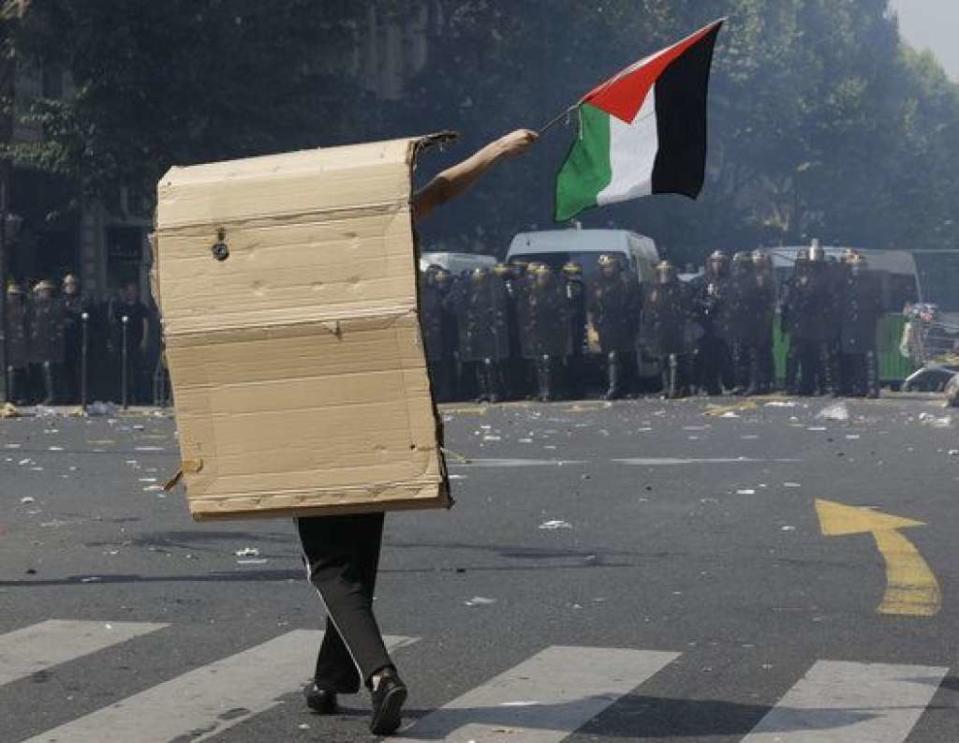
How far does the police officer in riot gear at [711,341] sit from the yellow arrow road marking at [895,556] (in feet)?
57.3

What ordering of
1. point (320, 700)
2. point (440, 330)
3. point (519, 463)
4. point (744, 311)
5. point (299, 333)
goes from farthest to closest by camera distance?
1. point (440, 330)
2. point (744, 311)
3. point (519, 463)
4. point (320, 700)
5. point (299, 333)

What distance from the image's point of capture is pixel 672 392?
3198cm

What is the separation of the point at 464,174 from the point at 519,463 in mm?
11548

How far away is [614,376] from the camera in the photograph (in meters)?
31.7

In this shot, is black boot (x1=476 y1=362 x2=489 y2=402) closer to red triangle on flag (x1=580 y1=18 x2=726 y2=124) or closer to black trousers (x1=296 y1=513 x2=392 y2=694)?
red triangle on flag (x1=580 y1=18 x2=726 y2=124)

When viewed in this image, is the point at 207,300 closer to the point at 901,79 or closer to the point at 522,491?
the point at 522,491

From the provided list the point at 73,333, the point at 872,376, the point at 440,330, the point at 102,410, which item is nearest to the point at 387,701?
the point at 102,410

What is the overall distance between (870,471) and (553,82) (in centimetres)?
3617

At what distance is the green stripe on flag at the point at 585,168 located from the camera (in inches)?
339

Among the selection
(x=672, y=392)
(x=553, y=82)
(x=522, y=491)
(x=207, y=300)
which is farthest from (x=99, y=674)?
(x=553, y=82)

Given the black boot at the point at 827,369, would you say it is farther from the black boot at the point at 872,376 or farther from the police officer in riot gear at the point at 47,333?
the police officer in riot gear at the point at 47,333

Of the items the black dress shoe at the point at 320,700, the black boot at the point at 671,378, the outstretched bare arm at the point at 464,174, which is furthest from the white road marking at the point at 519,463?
the black boot at the point at 671,378

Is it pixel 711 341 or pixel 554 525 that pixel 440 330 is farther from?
pixel 554 525

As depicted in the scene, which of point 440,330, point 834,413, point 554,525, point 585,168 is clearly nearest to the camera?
point 585,168
